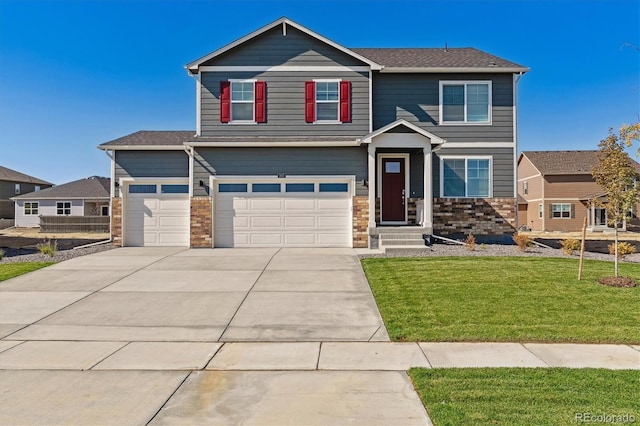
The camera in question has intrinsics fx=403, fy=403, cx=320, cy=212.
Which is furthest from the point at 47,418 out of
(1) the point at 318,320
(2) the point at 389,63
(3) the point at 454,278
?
(2) the point at 389,63

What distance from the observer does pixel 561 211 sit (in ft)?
112

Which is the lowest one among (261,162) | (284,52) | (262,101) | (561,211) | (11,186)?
(561,211)

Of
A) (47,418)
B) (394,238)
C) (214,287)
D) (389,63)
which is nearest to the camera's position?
(47,418)

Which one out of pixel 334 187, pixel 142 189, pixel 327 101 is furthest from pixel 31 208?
pixel 334 187

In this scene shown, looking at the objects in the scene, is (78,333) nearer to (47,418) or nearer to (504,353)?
(47,418)

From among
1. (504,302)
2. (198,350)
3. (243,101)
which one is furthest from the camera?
(243,101)

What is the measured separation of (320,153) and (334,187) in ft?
4.28

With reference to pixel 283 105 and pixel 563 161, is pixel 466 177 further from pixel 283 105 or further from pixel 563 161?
pixel 563 161

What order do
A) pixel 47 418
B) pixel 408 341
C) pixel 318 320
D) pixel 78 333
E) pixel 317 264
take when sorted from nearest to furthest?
pixel 47 418 < pixel 408 341 < pixel 78 333 < pixel 318 320 < pixel 317 264

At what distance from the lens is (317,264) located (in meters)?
11.0

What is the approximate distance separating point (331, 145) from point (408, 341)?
31.4ft

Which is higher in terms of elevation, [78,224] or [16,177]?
[16,177]

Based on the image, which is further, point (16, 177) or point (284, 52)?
point (16, 177)

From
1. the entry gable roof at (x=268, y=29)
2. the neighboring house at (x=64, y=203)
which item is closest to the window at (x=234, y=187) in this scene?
the entry gable roof at (x=268, y=29)
